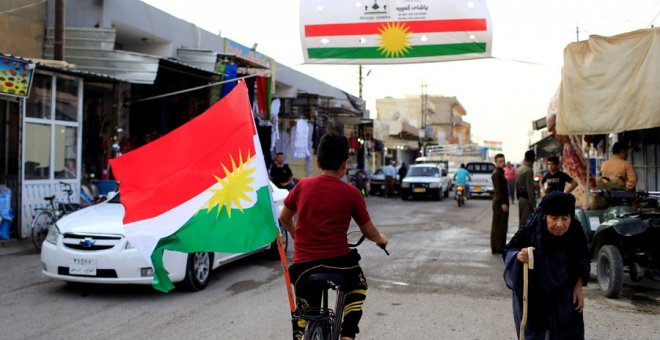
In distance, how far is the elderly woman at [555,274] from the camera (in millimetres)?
3672

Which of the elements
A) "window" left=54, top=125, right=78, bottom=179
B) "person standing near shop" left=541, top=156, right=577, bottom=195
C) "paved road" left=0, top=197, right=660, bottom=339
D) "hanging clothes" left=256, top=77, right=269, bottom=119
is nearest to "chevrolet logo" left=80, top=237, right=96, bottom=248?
"paved road" left=0, top=197, right=660, bottom=339

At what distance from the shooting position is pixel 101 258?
22.7ft

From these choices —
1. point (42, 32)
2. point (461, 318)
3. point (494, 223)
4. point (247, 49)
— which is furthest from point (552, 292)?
point (247, 49)

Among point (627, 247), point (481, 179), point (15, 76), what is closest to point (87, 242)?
point (15, 76)

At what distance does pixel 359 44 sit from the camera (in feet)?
30.1

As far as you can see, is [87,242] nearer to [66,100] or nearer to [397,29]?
[397,29]

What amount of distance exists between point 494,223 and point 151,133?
960 cm

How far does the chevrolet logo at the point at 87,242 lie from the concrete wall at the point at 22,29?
311 inches

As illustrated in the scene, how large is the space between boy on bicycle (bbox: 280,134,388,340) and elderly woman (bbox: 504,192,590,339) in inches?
41.7

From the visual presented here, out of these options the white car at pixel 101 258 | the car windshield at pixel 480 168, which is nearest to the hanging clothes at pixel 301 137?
the car windshield at pixel 480 168

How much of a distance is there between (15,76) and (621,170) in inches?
415

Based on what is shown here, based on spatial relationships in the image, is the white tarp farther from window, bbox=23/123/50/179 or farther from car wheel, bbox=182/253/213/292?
window, bbox=23/123/50/179

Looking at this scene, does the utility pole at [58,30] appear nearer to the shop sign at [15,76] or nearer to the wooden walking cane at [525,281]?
the shop sign at [15,76]

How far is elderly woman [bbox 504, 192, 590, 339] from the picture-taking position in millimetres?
3672
